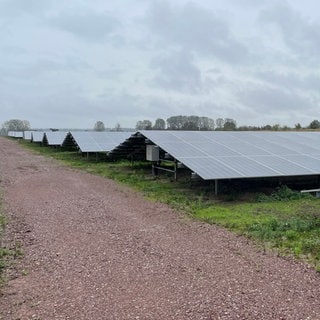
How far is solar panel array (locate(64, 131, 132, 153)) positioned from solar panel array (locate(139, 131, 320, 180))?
1081 cm

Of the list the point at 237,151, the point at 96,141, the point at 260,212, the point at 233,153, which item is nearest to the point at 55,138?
the point at 96,141

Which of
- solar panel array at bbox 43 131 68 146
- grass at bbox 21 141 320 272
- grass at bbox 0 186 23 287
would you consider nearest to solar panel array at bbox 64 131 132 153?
solar panel array at bbox 43 131 68 146

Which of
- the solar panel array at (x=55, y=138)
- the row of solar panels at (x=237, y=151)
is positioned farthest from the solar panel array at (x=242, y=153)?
the solar panel array at (x=55, y=138)

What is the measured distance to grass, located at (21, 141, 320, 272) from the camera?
7977 millimetres

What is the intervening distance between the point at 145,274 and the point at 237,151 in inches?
400

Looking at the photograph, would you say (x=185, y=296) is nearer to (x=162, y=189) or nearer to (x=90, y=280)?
(x=90, y=280)

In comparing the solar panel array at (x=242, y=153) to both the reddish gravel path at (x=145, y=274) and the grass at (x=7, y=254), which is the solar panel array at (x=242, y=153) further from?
the grass at (x=7, y=254)

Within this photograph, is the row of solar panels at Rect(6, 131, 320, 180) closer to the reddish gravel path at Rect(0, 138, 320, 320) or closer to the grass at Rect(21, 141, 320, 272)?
the grass at Rect(21, 141, 320, 272)

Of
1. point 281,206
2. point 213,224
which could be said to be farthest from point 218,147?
point 213,224

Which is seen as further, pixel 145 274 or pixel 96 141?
pixel 96 141

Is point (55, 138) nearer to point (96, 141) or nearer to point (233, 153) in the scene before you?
point (96, 141)

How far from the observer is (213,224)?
976cm

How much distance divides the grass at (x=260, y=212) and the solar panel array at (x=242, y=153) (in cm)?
83

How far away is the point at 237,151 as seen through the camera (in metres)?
15.7
